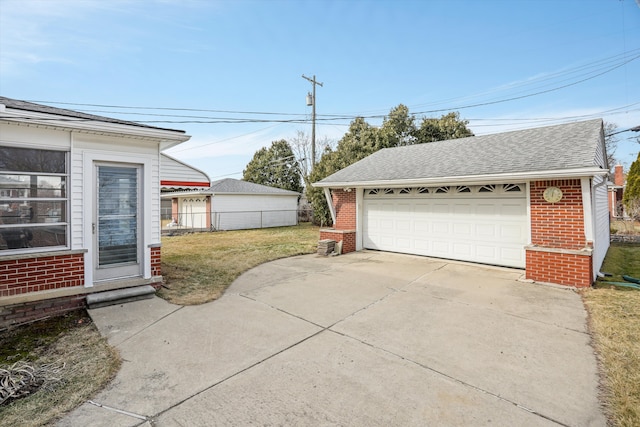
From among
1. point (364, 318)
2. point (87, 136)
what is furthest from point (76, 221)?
point (364, 318)

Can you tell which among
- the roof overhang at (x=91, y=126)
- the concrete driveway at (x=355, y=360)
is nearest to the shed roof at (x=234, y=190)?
the roof overhang at (x=91, y=126)

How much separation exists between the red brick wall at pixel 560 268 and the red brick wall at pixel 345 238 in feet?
17.2

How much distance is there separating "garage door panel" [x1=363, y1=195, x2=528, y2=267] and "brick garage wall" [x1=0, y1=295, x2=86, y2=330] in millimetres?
8113

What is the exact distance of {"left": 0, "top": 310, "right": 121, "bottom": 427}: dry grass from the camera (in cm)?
249

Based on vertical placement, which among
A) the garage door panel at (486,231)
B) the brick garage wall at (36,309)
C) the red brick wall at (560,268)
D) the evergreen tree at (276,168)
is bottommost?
the brick garage wall at (36,309)

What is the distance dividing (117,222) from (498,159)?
9.21 meters

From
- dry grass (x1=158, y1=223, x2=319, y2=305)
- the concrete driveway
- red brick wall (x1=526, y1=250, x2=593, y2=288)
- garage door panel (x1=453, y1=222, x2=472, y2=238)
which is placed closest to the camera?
the concrete driveway

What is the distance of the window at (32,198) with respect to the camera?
4594mm

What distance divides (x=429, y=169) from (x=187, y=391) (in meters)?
8.47

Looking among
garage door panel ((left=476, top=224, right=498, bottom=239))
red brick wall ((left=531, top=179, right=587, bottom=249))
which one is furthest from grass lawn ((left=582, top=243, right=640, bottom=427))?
garage door panel ((left=476, top=224, right=498, bottom=239))

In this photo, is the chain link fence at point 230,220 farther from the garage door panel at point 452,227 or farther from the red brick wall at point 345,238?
the garage door panel at point 452,227

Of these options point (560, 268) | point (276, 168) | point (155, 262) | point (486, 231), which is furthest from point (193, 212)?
point (560, 268)

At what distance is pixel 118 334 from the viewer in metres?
4.04

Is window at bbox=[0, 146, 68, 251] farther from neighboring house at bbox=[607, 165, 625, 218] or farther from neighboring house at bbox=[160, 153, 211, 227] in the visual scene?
neighboring house at bbox=[607, 165, 625, 218]
